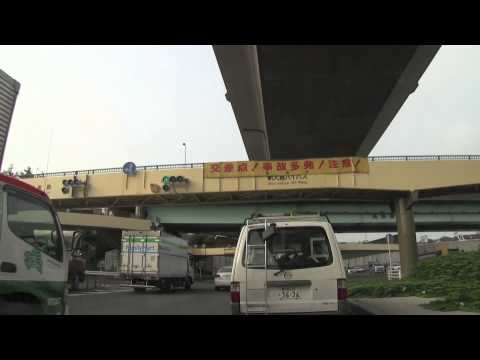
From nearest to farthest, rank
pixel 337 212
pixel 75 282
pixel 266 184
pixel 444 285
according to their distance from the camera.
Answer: pixel 444 285 < pixel 75 282 < pixel 266 184 < pixel 337 212

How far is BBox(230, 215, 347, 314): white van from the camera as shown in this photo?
661cm

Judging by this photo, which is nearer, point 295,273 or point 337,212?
point 295,273

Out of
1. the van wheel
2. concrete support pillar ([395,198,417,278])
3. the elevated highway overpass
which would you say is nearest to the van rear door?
the elevated highway overpass

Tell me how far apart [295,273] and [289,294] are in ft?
1.01

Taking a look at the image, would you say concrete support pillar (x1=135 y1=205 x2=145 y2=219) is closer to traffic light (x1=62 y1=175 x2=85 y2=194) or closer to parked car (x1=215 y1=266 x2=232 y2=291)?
traffic light (x1=62 y1=175 x2=85 y2=194)

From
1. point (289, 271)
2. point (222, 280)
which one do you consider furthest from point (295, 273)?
point (222, 280)

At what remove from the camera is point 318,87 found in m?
17.9

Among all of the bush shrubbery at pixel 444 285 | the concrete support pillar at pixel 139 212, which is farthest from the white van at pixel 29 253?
the concrete support pillar at pixel 139 212

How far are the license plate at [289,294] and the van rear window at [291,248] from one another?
0.36m

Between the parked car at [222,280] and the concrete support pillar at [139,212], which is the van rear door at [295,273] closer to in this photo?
the parked car at [222,280]

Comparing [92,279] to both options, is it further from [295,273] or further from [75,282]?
[295,273]
